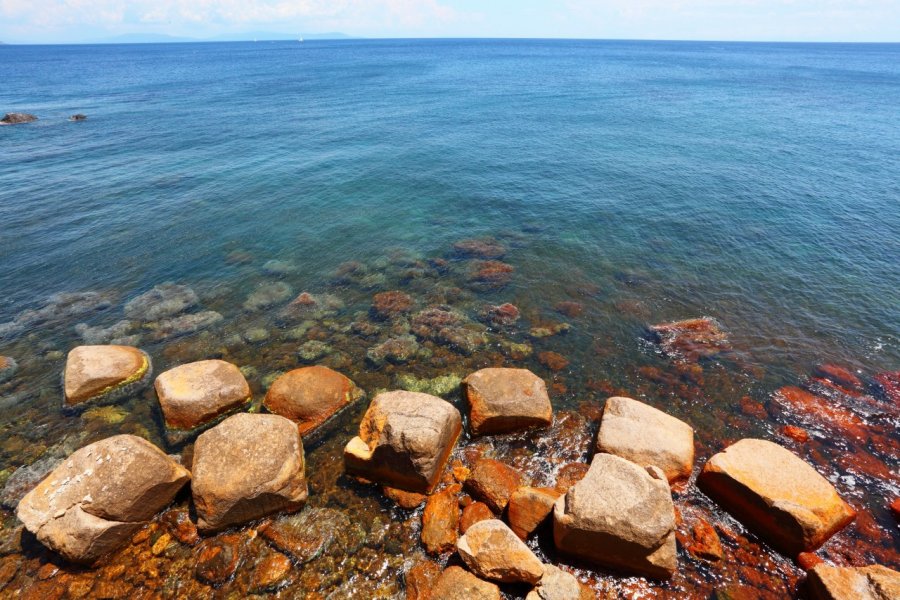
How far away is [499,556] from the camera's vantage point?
10094 millimetres

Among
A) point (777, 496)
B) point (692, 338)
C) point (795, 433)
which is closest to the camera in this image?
point (777, 496)

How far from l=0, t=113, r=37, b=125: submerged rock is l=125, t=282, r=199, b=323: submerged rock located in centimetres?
5979

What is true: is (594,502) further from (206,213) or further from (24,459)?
(206,213)

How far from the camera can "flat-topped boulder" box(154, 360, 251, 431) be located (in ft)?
49.4

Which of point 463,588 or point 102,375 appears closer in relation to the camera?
point 463,588

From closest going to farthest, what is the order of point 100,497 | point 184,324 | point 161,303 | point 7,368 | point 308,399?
point 100,497
point 308,399
point 7,368
point 184,324
point 161,303

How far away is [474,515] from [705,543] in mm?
6298

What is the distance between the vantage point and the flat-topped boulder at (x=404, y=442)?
40.7ft

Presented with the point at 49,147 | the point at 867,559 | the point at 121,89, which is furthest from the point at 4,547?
the point at 121,89

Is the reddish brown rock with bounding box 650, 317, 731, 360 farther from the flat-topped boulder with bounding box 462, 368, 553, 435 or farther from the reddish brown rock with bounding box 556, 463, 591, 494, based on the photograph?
the reddish brown rock with bounding box 556, 463, 591, 494

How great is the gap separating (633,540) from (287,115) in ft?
232

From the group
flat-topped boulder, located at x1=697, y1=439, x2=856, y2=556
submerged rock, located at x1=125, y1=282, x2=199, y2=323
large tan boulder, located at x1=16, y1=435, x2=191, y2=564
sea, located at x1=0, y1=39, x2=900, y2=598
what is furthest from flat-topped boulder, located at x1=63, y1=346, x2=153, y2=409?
flat-topped boulder, located at x1=697, y1=439, x2=856, y2=556

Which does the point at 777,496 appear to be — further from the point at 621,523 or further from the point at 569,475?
the point at 569,475

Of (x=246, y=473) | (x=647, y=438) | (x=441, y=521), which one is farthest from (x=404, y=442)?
(x=647, y=438)
